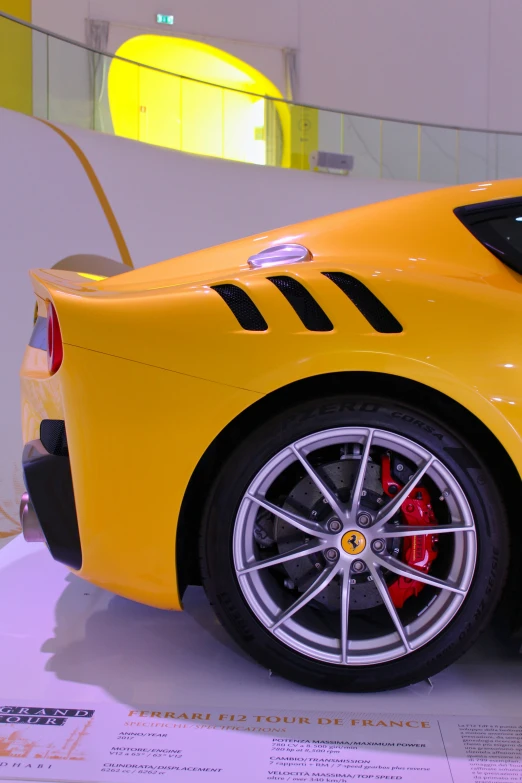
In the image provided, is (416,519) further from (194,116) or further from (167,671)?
(194,116)

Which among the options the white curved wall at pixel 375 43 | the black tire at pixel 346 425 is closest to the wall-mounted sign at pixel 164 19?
the white curved wall at pixel 375 43

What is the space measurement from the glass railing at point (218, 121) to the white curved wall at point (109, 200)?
2.80 ft

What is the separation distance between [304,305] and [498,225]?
2.03ft

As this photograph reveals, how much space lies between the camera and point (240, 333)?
1391 mm

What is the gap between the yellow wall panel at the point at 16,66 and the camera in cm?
549

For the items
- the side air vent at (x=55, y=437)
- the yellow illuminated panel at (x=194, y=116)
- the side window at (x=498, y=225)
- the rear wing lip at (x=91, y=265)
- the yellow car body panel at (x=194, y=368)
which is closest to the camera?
the yellow car body panel at (x=194, y=368)

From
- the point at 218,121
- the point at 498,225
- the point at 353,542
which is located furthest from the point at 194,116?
the point at 353,542

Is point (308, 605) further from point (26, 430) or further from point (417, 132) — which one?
point (417, 132)

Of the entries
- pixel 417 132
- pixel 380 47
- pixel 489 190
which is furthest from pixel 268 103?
pixel 489 190

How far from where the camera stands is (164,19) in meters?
9.66

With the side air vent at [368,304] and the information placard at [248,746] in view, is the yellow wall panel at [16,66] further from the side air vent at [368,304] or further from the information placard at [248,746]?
the information placard at [248,746]

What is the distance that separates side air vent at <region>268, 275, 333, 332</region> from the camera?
1.39 meters

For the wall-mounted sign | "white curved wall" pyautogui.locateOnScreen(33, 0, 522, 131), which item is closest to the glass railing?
"white curved wall" pyautogui.locateOnScreen(33, 0, 522, 131)

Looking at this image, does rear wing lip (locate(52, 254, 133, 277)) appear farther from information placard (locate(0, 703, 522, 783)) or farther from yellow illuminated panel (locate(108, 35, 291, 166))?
information placard (locate(0, 703, 522, 783))
